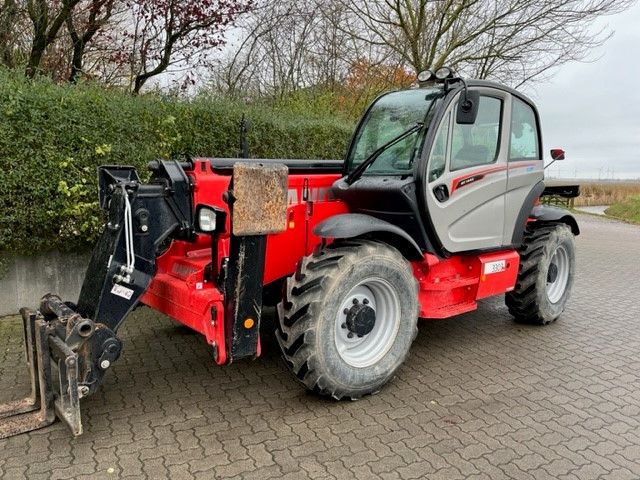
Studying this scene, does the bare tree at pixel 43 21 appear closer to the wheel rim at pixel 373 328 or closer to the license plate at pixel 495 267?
the wheel rim at pixel 373 328

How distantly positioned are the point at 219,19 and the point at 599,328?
7.42 metres

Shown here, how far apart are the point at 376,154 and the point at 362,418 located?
2.06m

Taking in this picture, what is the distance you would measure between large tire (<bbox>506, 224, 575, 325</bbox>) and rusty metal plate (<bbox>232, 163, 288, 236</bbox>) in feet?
10.5

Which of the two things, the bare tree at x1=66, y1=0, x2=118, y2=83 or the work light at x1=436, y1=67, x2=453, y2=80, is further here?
the bare tree at x1=66, y1=0, x2=118, y2=83

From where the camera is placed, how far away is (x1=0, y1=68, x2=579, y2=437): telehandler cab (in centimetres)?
322

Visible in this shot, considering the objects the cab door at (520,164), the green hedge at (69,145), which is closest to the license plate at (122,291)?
the green hedge at (69,145)

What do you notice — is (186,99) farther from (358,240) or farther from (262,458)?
(262,458)

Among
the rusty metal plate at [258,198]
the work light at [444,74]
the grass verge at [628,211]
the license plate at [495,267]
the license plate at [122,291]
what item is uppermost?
the work light at [444,74]

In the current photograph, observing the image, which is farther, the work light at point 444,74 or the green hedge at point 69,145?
the green hedge at point 69,145

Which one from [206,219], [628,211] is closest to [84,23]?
[206,219]

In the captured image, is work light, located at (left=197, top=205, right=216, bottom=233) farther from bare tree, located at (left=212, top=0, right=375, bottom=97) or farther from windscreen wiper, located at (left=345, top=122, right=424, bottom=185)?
bare tree, located at (left=212, top=0, right=375, bottom=97)

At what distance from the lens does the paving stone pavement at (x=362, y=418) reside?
9.80 ft

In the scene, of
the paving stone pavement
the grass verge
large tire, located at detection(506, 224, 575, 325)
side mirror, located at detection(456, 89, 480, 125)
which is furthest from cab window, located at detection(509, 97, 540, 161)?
the grass verge

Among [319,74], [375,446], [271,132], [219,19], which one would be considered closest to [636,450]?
[375,446]
